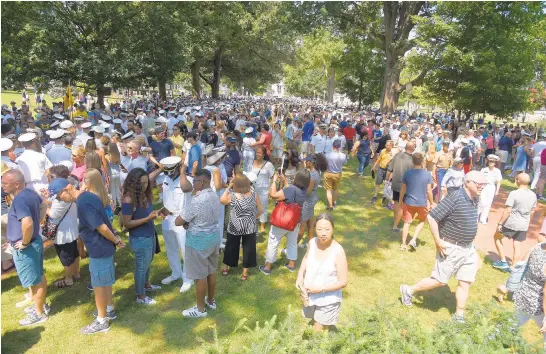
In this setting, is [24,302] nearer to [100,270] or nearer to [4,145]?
[100,270]

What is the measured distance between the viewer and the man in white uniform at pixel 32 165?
17.6 feet

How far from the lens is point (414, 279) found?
582 centimetres

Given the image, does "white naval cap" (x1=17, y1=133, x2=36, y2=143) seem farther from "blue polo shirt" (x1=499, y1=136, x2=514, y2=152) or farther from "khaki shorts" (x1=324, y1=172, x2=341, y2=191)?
"blue polo shirt" (x1=499, y1=136, x2=514, y2=152)

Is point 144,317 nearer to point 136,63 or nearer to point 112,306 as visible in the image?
point 112,306

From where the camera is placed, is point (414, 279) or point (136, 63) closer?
point (414, 279)

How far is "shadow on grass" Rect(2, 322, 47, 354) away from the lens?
3914mm

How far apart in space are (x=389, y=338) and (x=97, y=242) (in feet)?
10.2

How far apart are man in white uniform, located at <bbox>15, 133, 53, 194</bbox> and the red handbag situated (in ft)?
11.6

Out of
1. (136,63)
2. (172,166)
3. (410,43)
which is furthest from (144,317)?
(410,43)

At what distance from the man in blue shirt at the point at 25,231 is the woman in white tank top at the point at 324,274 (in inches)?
117

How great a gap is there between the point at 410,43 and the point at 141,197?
23098mm

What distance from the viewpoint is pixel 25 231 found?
3.76m

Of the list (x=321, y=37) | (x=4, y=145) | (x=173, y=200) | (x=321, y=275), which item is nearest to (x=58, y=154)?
(x=4, y=145)

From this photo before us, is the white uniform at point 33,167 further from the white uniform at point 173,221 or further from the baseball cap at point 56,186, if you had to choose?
the white uniform at point 173,221
